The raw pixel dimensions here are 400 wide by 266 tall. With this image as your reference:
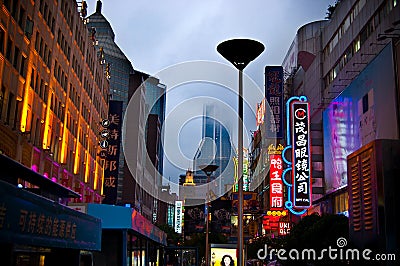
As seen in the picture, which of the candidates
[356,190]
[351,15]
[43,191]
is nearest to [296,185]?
[351,15]

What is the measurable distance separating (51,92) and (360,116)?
79.9 ft

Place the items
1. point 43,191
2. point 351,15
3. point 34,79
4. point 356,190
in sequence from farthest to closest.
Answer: point 351,15 < point 34,79 < point 356,190 < point 43,191

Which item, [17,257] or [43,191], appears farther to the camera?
[43,191]

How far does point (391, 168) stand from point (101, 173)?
60.2 meters

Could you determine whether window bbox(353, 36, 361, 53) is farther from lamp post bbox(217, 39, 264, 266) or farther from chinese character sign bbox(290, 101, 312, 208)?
lamp post bbox(217, 39, 264, 266)

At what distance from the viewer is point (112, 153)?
58500 millimetres

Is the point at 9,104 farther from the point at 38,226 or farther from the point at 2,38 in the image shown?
the point at 38,226

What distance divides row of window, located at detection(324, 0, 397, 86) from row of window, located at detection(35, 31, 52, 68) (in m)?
24.2

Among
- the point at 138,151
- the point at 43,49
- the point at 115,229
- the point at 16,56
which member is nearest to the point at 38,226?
the point at 115,229

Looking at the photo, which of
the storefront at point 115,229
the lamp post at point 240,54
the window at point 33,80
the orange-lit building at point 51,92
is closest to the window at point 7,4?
the orange-lit building at point 51,92

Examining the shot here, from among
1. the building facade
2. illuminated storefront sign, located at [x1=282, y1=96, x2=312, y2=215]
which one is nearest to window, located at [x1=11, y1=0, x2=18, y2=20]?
the building facade

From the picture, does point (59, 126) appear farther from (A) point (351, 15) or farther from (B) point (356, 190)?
(B) point (356, 190)

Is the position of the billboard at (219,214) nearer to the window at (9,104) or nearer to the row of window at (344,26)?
the window at (9,104)

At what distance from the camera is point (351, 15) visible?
134 feet
